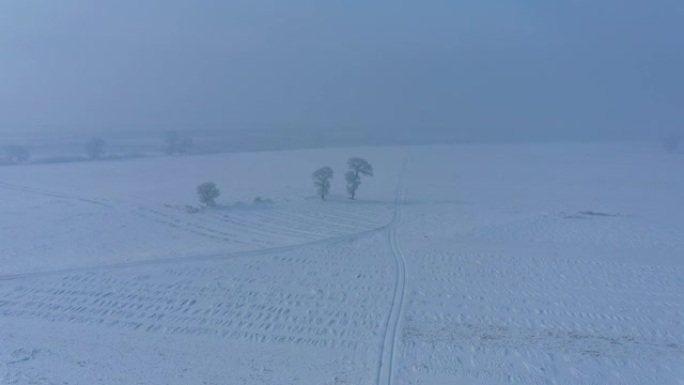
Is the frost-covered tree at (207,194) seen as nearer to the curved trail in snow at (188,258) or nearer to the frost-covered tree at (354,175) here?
the frost-covered tree at (354,175)

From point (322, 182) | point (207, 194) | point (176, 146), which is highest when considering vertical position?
point (176, 146)

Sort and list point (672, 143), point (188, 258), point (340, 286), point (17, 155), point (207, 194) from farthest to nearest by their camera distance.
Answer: point (672, 143) < point (17, 155) < point (207, 194) < point (188, 258) < point (340, 286)

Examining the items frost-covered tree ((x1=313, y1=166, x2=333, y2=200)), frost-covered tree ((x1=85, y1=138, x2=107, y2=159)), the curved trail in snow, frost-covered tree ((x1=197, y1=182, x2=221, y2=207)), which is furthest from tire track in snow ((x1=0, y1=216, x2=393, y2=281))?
frost-covered tree ((x1=85, y1=138, x2=107, y2=159))

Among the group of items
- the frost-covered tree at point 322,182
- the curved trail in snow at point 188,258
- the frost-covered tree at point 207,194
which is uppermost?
the frost-covered tree at point 322,182

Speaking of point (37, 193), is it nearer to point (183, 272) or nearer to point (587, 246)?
point (183, 272)

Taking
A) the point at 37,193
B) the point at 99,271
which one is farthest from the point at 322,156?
the point at 99,271

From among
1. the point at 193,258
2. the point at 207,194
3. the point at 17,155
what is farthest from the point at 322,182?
the point at 17,155

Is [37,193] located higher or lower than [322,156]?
lower

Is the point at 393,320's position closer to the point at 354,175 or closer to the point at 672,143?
the point at 354,175

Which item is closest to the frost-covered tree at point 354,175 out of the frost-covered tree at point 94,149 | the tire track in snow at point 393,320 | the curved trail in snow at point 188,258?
the tire track in snow at point 393,320
